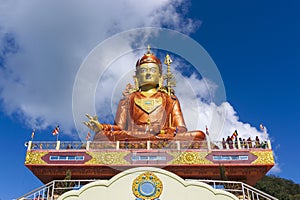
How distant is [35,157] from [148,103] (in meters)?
7.86

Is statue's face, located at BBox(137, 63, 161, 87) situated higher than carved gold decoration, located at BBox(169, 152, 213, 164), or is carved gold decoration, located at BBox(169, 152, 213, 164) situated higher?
statue's face, located at BBox(137, 63, 161, 87)

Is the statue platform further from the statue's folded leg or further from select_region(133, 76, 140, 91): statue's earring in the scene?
select_region(133, 76, 140, 91): statue's earring

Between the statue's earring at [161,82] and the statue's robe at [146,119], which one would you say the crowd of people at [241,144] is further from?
the statue's earring at [161,82]

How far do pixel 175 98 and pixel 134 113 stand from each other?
3092 millimetres

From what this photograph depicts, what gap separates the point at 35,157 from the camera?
1470 centimetres

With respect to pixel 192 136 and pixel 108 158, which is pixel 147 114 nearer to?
pixel 192 136

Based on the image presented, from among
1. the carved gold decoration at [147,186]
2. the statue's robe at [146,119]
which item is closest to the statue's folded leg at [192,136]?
the statue's robe at [146,119]

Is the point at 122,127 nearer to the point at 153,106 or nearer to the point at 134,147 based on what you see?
the point at 153,106

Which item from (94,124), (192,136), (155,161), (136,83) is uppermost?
(136,83)

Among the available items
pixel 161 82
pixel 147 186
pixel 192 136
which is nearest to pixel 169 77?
pixel 161 82

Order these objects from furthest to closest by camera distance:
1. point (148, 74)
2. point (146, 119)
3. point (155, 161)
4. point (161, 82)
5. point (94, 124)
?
1. point (161, 82)
2. point (148, 74)
3. point (146, 119)
4. point (94, 124)
5. point (155, 161)

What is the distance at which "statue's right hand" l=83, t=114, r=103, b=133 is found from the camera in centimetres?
1684

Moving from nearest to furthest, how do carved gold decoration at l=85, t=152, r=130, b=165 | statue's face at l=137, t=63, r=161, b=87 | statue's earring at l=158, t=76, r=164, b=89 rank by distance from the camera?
1. carved gold decoration at l=85, t=152, r=130, b=165
2. statue's face at l=137, t=63, r=161, b=87
3. statue's earring at l=158, t=76, r=164, b=89

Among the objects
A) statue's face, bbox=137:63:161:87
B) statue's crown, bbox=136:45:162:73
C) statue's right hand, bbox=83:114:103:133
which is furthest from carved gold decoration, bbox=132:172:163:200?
statue's crown, bbox=136:45:162:73
